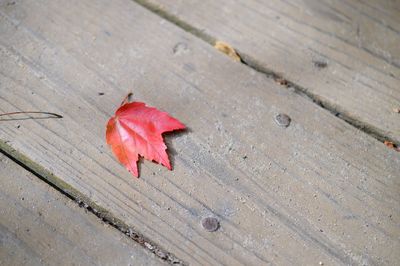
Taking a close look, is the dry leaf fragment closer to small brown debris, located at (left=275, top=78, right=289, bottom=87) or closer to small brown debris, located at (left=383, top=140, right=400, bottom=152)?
small brown debris, located at (left=275, top=78, right=289, bottom=87)

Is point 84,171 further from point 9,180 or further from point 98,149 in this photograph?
point 9,180

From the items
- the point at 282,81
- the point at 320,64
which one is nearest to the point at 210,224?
the point at 282,81

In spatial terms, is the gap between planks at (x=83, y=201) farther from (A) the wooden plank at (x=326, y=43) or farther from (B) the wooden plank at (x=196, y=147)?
(A) the wooden plank at (x=326, y=43)

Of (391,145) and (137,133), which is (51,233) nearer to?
(137,133)

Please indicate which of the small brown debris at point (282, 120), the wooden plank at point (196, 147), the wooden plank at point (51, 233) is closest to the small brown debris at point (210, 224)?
the wooden plank at point (196, 147)

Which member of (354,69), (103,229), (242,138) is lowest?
(103,229)

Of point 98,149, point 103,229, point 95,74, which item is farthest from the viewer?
point 95,74

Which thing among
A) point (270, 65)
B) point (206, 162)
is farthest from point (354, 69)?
point (206, 162)

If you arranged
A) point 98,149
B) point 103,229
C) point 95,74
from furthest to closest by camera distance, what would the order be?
point 95,74 < point 98,149 < point 103,229
